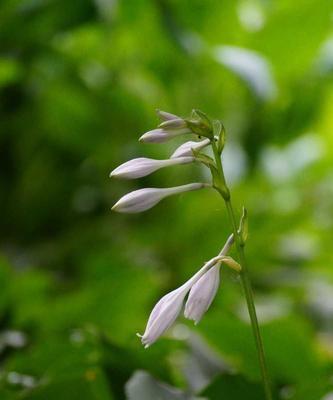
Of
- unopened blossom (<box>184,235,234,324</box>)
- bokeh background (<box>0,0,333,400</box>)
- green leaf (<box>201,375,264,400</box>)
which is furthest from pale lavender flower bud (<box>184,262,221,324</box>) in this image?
bokeh background (<box>0,0,333,400</box>)

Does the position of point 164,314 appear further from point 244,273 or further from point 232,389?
point 232,389

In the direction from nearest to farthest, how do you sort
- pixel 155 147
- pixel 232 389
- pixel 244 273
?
pixel 244 273 → pixel 232 389 → pixel 155 147

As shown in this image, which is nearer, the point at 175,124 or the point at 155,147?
the point at 175,124

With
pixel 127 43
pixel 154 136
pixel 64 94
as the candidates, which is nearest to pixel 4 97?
pixel 64 94

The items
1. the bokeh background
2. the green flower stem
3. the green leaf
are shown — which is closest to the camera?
the green flower stem

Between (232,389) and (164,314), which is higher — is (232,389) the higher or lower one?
the lower one

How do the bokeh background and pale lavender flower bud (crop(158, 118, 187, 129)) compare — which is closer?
pale lavender flower bud (crop(158, 118, 187, 129))

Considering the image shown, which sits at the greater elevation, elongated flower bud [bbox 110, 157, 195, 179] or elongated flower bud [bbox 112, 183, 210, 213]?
elongated flower bud [bbox 110, 157, 195, 179]

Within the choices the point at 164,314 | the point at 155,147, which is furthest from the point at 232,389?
the point at 155,147

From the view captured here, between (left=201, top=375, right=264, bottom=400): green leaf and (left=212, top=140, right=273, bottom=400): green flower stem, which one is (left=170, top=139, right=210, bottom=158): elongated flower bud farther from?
(left=201, top=375, right=264, bottom=400): green leaf
